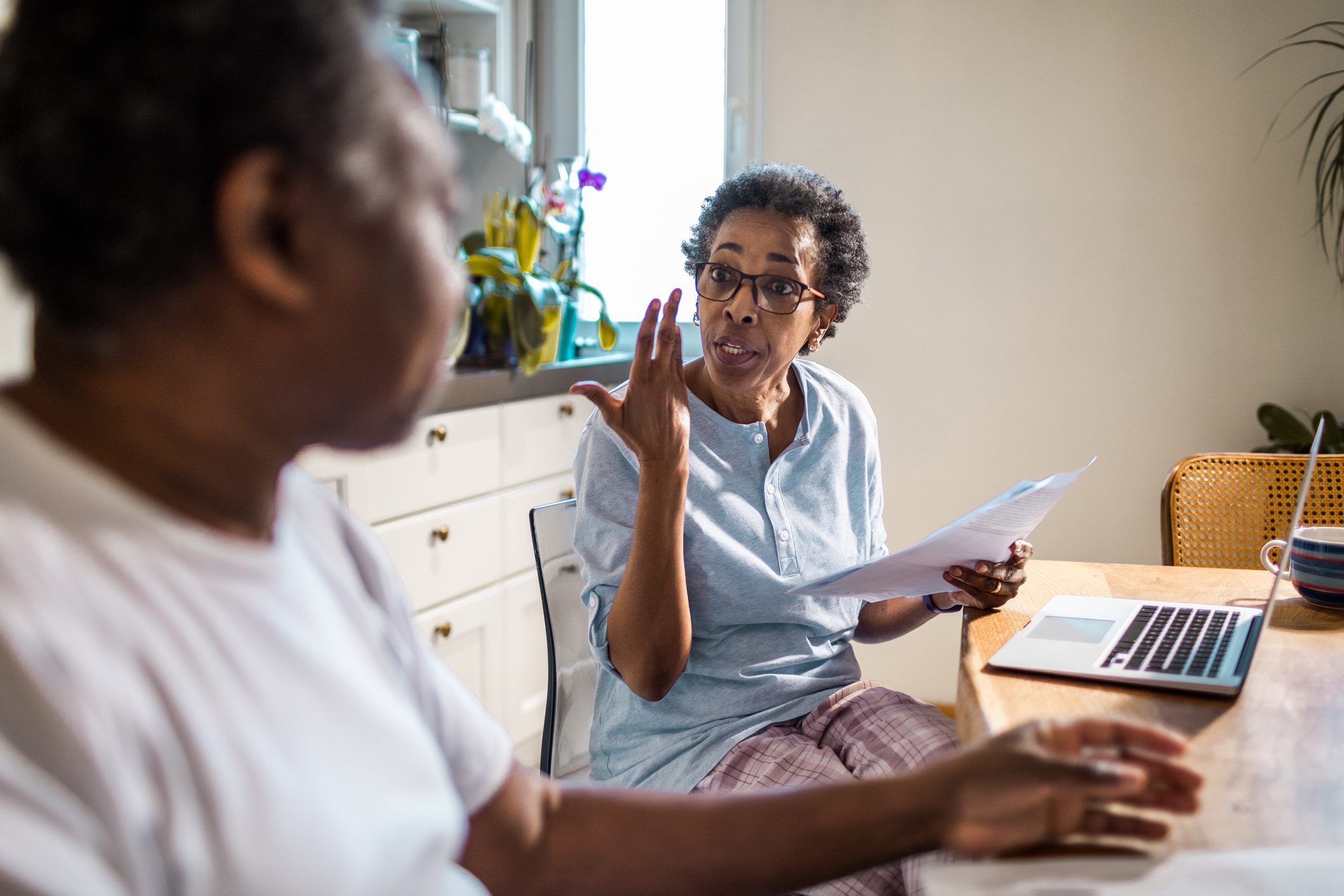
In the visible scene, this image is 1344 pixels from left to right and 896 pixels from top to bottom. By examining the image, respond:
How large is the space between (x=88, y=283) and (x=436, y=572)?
1.83 meters

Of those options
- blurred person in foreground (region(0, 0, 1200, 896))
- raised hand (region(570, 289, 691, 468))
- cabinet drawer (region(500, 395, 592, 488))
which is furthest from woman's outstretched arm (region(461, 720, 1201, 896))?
cabinet drawer (region(500, 395, 592, 488))

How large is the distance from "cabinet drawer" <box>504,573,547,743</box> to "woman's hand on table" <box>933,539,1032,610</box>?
1.35 metres

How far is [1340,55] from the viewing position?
7.97 ft

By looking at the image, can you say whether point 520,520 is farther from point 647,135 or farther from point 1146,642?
point 1146,642

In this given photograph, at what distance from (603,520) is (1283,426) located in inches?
75.4

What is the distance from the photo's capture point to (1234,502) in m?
1.79

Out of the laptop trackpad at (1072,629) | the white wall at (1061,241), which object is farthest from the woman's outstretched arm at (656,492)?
the white wall at (1061,241)

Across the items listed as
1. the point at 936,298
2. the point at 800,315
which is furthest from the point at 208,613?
the point at 936,298

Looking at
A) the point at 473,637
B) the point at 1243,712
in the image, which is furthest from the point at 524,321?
the point at 1243,712

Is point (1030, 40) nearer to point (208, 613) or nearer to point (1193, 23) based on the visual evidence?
point (1193, 23)

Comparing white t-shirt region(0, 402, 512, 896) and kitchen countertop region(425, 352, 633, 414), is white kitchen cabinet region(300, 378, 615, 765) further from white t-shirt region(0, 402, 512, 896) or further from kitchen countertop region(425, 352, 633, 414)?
white t-shirt region(0, 402, 512, 896)

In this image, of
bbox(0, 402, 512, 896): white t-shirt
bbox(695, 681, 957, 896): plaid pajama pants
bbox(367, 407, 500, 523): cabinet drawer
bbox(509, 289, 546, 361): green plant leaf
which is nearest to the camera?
bbox(0, 402, 512, 896): white t-shirt

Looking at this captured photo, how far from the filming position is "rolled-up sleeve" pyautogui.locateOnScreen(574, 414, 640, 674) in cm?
126

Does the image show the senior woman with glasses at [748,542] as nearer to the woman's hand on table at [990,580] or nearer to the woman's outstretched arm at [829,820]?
the woman's hand on table at [990,580]
